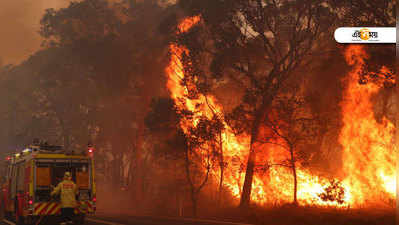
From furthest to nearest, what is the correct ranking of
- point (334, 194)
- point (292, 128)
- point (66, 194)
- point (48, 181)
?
point (292, 128), point (334, 194), point (48, 181), point (66, 194)

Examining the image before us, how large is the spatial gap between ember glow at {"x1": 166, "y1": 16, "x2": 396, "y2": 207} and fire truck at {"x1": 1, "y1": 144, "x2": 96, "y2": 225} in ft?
44.3

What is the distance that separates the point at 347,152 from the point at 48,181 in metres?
19.0

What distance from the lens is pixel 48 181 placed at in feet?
59.0

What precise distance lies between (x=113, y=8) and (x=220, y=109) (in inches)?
937

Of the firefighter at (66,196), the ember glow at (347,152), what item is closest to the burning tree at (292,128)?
the ember glow at (347,152)

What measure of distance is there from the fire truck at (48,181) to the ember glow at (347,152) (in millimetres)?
13498

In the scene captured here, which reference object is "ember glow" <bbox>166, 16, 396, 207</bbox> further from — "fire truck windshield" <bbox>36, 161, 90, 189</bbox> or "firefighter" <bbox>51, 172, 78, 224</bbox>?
"firefighter" <bbox>51, 172, 78, 224</bbox>

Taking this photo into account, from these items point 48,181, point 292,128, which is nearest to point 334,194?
point 292,128

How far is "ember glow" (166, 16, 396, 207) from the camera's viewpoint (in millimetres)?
28422

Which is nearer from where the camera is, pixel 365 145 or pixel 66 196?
pixel 66 196

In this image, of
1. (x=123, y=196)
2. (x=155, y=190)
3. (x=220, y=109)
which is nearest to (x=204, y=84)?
(x=220, y=109)

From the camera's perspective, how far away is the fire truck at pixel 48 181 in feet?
57.5

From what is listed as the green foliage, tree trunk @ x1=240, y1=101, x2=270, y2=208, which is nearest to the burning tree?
tree trunk @ x1=240, y1=101, x2=270, y2=208

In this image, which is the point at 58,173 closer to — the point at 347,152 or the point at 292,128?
the point at 292,128
